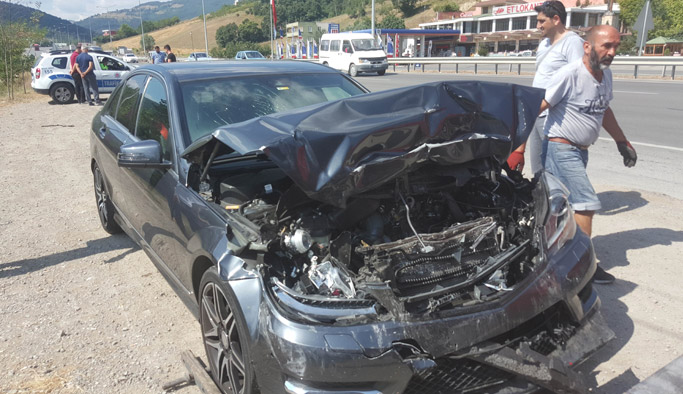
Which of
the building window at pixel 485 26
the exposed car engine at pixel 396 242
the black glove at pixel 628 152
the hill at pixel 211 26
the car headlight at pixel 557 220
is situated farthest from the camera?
the hill at pixel 211 26

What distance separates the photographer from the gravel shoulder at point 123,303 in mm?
3238

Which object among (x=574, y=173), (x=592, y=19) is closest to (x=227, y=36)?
(x=592, y=19)

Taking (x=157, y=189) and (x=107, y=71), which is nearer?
(x=157, y=189)

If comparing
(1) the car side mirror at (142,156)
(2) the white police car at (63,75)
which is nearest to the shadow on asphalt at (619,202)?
(1) the car side mirror at (142,156)

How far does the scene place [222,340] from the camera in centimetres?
290

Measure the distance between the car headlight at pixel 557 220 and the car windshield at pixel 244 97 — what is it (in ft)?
6.40

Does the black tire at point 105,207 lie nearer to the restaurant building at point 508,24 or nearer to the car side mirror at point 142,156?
the car side mirror at point 142,156

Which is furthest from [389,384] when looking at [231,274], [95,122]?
[95,122]

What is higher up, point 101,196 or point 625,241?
point 101,196

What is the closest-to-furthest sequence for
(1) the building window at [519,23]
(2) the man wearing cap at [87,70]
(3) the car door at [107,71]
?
(2) the man wearing cap at [87,70] → (3) the car door at [107,71] → (1) the building window at [519,23]

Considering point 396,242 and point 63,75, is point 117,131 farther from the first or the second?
point 63,75

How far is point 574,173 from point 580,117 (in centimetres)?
43

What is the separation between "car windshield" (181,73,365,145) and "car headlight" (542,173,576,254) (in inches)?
76.8

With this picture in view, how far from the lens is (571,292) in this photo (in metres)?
2.77
